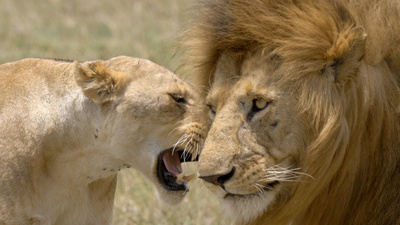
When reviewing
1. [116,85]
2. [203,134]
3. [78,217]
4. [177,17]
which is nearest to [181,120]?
[203,134]

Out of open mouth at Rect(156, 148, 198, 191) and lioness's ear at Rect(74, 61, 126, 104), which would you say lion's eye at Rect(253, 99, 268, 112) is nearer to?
open mouth at Rect(156, 148, 198, 191)

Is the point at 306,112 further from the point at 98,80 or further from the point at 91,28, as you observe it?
the point at 91,28

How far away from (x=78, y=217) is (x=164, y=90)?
2.49 feet

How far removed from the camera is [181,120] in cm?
336

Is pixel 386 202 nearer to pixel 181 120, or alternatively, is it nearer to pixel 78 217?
pixel 181 120

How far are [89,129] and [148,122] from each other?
30cm

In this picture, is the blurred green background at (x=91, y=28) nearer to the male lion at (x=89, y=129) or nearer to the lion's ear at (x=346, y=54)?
the male lion at (x=89, y=129)

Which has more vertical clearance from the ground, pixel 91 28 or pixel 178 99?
pixel 178 99

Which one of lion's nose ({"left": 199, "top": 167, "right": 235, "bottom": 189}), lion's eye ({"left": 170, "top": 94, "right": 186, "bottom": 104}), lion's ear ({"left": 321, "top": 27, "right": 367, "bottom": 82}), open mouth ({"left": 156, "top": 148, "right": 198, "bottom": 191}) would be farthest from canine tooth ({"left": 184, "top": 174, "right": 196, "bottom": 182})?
lion's ear ({"left": 321, "top": 27, "right": 367, "bottom": 82})

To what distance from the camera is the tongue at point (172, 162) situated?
3393 mm

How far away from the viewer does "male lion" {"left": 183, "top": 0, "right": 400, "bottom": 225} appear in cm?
263

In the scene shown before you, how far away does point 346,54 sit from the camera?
8.50ft

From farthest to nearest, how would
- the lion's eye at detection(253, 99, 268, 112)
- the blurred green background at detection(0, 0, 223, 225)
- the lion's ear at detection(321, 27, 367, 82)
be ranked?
the blurred green background at detection(0, 0, 223, 225) → the lion's eye at detection(253, 99, 268, 112) → the lion's ear at detection(321, 27, 367, 82)

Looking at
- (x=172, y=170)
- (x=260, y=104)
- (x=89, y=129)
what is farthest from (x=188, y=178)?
(x=260, y=104)
